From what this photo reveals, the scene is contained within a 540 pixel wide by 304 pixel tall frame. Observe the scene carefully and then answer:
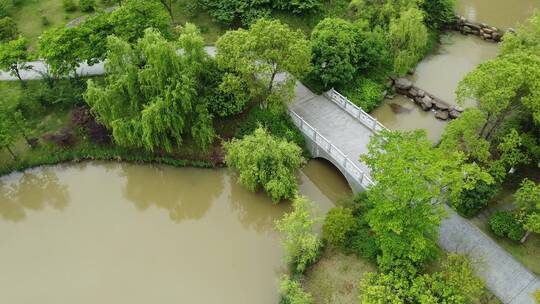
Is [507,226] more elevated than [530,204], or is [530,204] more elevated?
→ [530,204]

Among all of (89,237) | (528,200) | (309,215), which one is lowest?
(89,237)

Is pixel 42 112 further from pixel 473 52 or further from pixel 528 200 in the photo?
pixel 473 52

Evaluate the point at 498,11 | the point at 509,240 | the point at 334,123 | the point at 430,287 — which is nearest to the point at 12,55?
the point at 334,123

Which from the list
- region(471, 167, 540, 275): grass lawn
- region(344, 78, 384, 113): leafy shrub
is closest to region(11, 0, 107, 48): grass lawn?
region(344, 78, 384, 113): leafy shrub

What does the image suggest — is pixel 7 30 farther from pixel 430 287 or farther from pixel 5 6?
pixel 430 287

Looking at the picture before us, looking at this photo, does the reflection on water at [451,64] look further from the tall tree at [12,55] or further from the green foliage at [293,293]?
the tall tree at [12,55]

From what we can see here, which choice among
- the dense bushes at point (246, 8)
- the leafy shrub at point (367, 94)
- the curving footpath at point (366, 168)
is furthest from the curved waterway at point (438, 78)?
the dense bushes at point (246, 8)

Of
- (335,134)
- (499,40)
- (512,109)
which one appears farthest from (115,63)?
(499,40)
